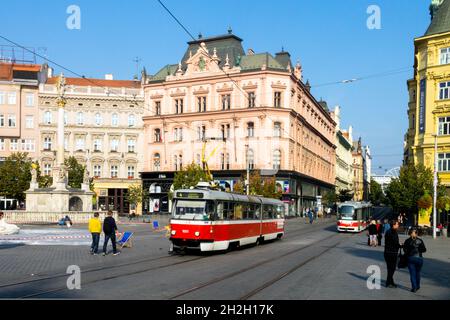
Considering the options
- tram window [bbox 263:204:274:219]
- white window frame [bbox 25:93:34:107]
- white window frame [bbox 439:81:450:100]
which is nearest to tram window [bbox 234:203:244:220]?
tram window [bbox 263:204:274:219]

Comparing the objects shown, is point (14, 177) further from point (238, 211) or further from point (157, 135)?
point (238, 211)

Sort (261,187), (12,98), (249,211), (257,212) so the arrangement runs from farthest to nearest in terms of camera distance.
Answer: (12,98), (261,187), (257,212), (249,211)

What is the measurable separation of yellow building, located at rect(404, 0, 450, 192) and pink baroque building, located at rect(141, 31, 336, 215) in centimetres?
2134

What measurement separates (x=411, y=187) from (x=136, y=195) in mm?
39760

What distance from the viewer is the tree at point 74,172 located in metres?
69.9

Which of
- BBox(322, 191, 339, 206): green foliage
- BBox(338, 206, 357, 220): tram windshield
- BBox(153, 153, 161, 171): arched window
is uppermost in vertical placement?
BBox(153, 153, 161, 171): arched window

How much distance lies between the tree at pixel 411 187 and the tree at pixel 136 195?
123ft

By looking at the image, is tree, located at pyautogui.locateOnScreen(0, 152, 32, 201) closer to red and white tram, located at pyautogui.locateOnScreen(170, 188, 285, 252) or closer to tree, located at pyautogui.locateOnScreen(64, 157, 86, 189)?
tree, located at pyautogui.locateOnScreen(64, 157, 86, 189)

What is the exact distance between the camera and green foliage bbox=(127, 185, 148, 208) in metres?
71.8

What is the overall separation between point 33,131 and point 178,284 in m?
69.1

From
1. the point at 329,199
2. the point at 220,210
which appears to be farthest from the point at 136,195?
the point at 220,210

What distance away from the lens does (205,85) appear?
7169cm

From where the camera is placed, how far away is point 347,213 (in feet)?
148

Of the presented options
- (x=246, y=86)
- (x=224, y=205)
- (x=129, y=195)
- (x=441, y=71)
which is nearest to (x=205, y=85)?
(x=246, y=86)
